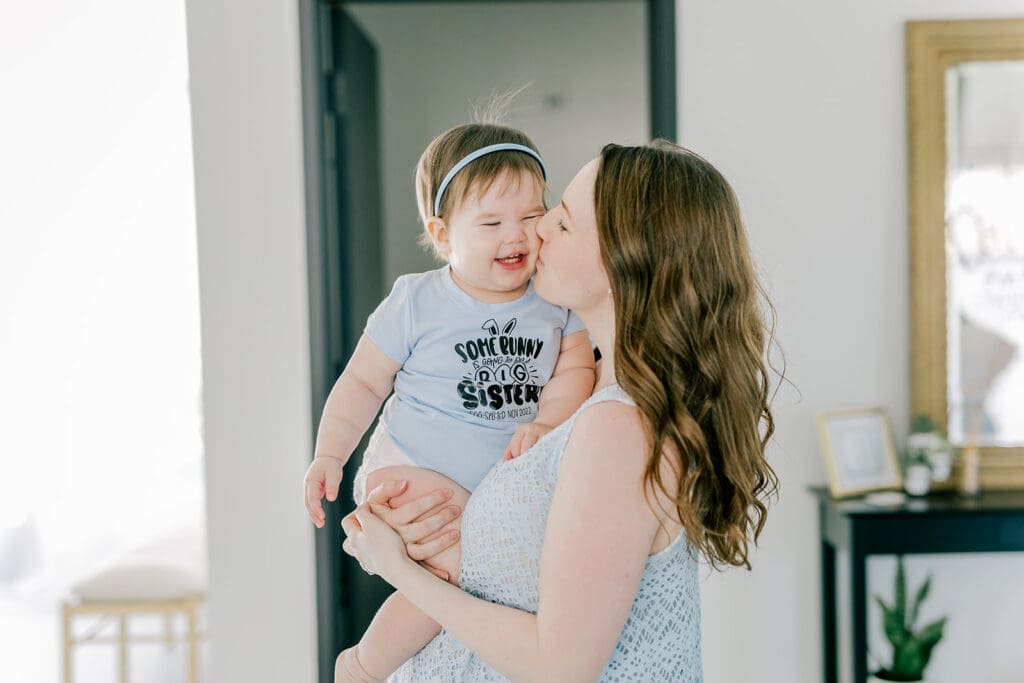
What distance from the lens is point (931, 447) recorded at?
8.23 feet

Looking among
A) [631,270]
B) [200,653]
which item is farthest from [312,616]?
[631,270]

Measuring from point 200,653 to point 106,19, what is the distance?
2.75 metres

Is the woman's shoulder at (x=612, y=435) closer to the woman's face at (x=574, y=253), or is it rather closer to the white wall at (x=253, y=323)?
the woman's face at (x=574, y=253)

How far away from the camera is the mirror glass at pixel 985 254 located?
8.44 ft

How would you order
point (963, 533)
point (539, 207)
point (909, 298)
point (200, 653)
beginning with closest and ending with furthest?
point (539, 207) → point (963, 533) → point (909, 298) → point (200, 653)

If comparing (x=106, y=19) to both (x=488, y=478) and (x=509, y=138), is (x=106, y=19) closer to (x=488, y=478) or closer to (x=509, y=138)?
(x=509, y=138)

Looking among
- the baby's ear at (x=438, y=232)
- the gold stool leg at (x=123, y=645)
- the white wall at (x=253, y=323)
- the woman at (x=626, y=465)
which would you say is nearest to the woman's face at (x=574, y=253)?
the woman at (x=626, y=465)

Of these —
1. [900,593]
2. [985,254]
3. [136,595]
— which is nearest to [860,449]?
[900,593]

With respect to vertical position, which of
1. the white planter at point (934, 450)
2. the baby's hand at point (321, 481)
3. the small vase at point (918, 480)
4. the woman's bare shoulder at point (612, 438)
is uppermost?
the woman's bare shoulder at point (612, 438)

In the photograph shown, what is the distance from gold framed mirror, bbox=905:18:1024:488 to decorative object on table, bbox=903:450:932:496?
0.45 feet

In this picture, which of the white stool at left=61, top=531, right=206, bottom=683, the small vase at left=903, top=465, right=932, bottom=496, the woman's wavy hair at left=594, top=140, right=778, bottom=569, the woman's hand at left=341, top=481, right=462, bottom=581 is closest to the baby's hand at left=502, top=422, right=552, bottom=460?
the woman's hand at left=341, top=481, right=462, bottom=581

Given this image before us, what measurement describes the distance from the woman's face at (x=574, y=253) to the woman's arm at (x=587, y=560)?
0.51ft

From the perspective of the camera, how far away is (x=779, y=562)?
266 cm

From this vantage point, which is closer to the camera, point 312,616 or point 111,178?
point 312,616
